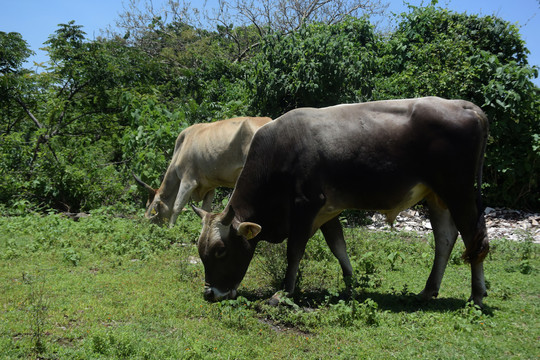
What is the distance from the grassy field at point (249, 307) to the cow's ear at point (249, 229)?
71cm

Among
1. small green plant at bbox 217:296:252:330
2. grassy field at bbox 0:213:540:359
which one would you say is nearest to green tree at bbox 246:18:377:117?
grassy field at bbox 0:213:540:359

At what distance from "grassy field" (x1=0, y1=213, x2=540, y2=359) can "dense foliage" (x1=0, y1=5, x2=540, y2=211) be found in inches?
151

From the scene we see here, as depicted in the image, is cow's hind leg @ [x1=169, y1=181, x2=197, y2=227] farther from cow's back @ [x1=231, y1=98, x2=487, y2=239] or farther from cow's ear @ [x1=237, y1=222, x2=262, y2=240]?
cow's ear @ [x1=237, y1=222, x2=262, y2=240]

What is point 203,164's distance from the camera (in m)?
10.1

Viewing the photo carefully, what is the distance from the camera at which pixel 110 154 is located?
16.6 metres

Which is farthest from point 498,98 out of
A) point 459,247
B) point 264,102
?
point 264,102

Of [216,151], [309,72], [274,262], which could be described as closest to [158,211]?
[216,151]

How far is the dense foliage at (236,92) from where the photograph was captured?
11836 millimetres

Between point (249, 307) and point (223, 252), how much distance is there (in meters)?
0.68

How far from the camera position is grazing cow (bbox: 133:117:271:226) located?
31.6ft

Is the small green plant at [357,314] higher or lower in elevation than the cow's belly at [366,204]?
lower

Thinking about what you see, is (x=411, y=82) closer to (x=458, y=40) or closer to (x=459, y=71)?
(x=459, y=71)

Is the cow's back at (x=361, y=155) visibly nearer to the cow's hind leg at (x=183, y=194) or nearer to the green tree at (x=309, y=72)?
the cow's hind leg at (x=183, y=194)

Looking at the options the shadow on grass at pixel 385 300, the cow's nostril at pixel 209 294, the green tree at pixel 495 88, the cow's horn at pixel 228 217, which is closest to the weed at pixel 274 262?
the shadow on grass at pixel 385 300
